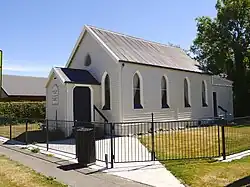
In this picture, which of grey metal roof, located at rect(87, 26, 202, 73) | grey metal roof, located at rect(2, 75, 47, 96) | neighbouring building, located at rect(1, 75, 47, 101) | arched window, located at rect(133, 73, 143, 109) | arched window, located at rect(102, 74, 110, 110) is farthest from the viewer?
grey metal roof, located at rect(2, 75, 47, 96)

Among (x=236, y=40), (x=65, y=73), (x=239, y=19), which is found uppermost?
(x=239, y=19)

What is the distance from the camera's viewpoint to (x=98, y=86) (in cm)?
1972

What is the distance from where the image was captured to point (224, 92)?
102 feet

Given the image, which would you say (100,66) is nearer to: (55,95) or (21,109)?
(55,95)

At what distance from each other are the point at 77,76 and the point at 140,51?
563 centimetres

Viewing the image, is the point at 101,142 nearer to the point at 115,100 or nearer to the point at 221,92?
the point at 115,100

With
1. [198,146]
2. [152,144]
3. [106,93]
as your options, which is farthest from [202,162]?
[106,93]

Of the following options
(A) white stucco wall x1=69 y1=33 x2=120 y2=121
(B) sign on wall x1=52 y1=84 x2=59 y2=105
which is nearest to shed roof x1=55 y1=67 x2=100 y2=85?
(A) white stucco wall x1=69 y1=33 x2=120 y2=121

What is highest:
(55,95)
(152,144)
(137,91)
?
(137,91)

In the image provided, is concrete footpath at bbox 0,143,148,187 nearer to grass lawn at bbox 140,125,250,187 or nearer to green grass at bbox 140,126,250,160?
grass lawn at bbox 140,125,250,187

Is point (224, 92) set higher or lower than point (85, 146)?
higher

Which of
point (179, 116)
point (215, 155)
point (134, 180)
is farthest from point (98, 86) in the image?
point (134, 180)

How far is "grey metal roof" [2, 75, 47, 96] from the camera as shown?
3870 centimetres

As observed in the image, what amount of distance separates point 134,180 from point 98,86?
481 inches
